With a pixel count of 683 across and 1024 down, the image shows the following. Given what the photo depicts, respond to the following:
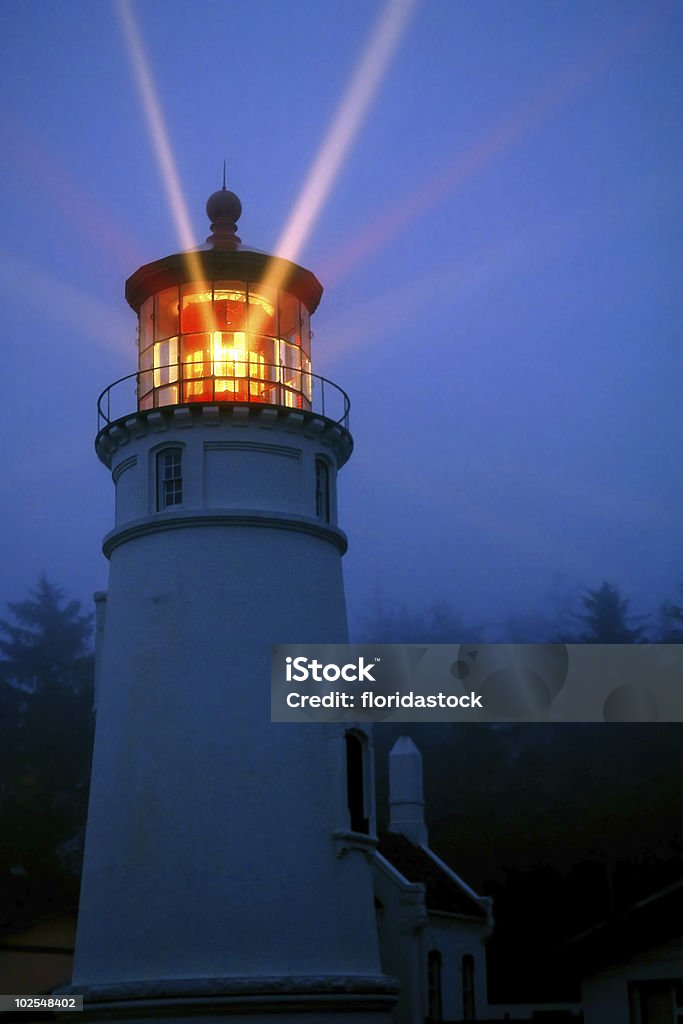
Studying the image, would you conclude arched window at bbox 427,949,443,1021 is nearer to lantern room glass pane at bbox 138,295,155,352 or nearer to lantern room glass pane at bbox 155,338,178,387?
lantern room glass pane at bbox 155,338,178,387

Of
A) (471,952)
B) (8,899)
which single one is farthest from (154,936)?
(8,899)

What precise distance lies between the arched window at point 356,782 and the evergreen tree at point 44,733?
1033 inches

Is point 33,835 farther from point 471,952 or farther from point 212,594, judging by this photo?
point 212,594

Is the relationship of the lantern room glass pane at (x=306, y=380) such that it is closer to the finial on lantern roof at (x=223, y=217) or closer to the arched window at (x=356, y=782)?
the finial on lantern roof at (x=223, y=217)

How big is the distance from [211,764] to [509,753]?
35717mm

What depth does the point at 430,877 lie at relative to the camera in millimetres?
29391

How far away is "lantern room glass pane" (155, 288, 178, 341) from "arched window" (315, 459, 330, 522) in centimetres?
297

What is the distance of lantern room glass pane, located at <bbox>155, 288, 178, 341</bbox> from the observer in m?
22.2

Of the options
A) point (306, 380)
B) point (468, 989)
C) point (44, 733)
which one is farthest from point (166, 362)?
point (44, 733)

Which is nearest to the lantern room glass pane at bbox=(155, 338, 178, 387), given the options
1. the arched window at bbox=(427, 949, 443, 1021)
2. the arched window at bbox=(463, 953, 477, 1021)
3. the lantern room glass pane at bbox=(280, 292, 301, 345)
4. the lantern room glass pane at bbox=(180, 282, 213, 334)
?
the lantern room glass pane at bbox=(180, 282, 213, 334)

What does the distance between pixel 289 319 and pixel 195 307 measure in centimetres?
146

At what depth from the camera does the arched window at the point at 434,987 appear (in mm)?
26112

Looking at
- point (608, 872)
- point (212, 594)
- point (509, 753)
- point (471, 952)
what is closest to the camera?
point (212, 594)

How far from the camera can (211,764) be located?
66.1 ft
